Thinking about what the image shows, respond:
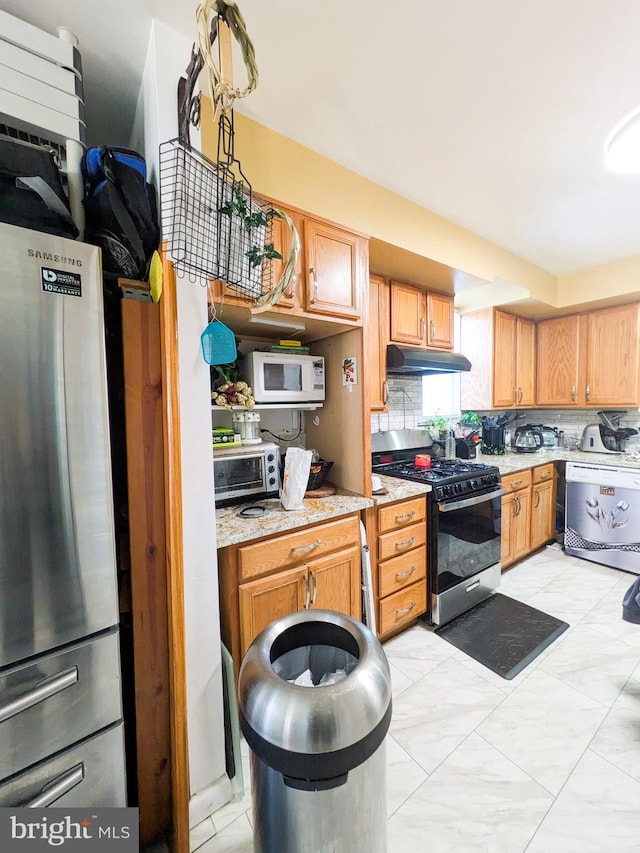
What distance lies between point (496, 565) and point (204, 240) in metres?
2.73

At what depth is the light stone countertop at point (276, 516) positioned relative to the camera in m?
1.35

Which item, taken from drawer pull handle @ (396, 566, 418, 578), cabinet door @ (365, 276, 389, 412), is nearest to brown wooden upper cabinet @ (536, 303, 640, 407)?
cabinet door @ (365, 276, 389, 412)

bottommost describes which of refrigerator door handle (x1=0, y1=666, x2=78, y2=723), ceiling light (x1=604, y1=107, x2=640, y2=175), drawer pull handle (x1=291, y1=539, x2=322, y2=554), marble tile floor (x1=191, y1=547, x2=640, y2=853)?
marble tile floor (x1=191, y1=547, x2=640, y2=853)

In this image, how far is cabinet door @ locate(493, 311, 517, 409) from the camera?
3.26 m

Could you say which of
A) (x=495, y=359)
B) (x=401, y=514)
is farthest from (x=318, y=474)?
(x=495, y=359)

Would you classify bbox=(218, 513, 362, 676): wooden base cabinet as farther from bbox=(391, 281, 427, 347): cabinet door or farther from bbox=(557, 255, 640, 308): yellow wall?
bbox=(557, 255, 640, 308): yellow wall

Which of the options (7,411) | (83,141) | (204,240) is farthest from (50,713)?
(83,141)

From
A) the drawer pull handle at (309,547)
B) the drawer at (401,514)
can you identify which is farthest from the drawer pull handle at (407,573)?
the drawer pull handle at (309,547)

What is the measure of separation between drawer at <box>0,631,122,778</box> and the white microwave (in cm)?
115

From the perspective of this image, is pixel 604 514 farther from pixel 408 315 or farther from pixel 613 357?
pixel 408 315

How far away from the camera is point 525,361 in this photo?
11.8 feet

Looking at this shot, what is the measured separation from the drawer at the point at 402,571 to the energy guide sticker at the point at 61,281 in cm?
182

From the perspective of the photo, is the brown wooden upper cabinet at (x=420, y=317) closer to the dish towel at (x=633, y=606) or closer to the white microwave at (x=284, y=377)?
the white microwave at (x=284, y=377)

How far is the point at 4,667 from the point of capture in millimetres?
832
